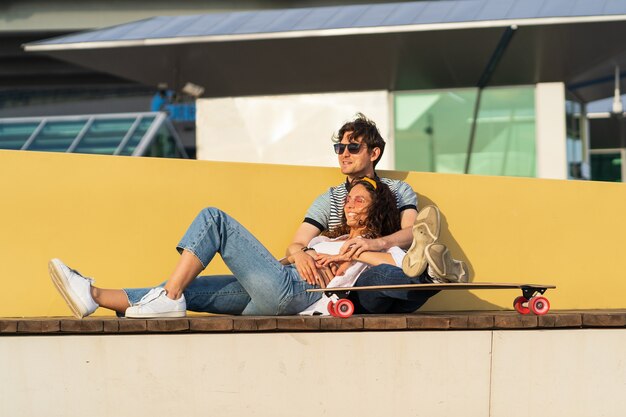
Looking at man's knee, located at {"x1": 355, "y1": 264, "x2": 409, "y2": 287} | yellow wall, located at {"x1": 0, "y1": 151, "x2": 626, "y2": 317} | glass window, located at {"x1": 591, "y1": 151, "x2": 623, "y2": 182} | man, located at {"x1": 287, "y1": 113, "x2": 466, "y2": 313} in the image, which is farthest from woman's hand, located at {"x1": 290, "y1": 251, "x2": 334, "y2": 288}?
glass window, located at {"x1": 591, "y1": 151, "x2": 623, "y2": 182}

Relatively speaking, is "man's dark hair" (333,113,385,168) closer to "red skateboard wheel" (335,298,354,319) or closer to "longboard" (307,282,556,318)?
"longboard" (307,282,556,318)

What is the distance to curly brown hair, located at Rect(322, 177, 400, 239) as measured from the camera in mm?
5852

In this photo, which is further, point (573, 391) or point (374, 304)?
point (374, 304)

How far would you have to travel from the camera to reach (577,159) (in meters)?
17.6

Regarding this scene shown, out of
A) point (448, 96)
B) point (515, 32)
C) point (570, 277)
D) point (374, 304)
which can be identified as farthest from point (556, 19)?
point (374, 304)

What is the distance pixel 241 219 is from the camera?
6.53m

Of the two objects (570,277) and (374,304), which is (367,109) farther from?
(374,304)

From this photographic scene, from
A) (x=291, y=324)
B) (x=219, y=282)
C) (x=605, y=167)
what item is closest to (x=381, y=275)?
(x=291, y=324)

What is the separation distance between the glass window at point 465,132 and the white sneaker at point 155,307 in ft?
39.8

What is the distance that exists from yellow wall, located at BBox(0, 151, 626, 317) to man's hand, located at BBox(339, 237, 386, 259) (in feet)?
3.26

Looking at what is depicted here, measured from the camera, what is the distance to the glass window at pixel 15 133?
18.5 metres

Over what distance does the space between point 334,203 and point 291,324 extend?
1497 mm

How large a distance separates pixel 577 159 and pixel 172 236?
1227 cm

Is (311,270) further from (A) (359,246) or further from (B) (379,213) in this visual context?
(B) (379,213)
